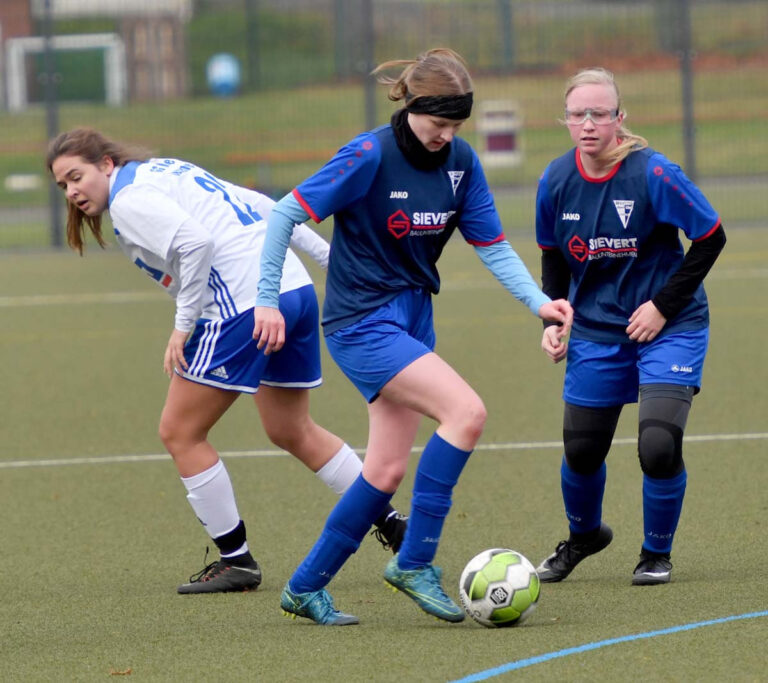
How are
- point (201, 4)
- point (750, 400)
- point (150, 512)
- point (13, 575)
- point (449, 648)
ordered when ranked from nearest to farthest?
point (449, 648)
point (13, 575)
point (150, 512)
point (750, 400)
point (201, 4)

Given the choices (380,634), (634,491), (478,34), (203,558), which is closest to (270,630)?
(380,634)

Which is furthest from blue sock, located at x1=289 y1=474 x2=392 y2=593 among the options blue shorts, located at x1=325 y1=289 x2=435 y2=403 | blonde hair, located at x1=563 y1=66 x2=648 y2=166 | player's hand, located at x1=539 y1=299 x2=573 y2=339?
blonde hair, located at x1=563 y1=66 x2=648 y2=166

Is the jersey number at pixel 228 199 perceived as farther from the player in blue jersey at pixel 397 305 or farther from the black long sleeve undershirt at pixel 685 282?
the black long sleeve undershirt at pixel 685 282

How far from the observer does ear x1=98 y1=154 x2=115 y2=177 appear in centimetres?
536

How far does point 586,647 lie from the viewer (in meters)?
4.34

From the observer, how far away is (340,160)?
4676mm

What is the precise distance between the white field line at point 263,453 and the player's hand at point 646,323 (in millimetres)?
2719

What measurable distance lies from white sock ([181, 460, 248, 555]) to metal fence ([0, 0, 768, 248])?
49.6 ft

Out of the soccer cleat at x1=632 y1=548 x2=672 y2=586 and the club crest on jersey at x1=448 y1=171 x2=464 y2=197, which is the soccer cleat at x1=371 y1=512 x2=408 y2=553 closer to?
the soccer cleat at x1=632 y1=548 x2=672 y2=586

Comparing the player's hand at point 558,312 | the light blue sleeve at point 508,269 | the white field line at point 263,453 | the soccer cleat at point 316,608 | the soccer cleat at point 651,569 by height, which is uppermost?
the light blue sleeve at point 508,269

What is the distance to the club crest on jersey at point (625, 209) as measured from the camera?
518 cm

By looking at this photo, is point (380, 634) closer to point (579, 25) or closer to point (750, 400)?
point (750, 400)

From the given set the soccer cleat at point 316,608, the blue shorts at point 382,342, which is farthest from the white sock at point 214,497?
the blue shorts at point 382,342

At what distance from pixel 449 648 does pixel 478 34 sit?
19905 mm
